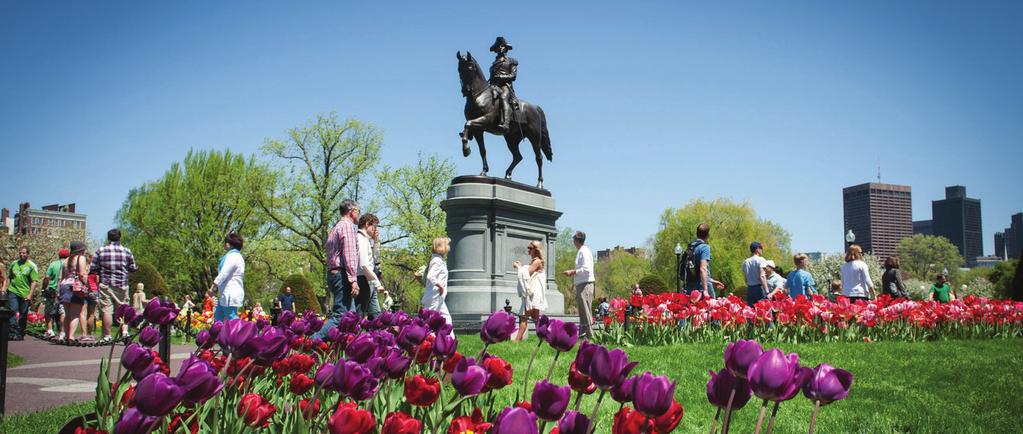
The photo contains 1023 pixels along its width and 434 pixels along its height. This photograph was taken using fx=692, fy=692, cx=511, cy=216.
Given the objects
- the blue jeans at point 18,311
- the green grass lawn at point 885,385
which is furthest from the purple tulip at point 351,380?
the blue jeans at point 18,311

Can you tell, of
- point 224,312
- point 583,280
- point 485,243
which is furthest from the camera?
point 485,243

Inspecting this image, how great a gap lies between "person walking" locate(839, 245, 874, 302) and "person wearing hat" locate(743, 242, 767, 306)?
52.8 inches

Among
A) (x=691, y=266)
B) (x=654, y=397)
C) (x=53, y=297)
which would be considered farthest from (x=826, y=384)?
(x=53, y=297)

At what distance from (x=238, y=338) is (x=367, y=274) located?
613 centimetres

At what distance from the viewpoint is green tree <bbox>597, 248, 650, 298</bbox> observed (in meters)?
83.2

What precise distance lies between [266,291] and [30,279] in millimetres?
44091

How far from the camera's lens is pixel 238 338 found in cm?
230

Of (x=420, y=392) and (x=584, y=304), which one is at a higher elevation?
(x=420, y=392)

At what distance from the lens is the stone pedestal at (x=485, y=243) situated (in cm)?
1562

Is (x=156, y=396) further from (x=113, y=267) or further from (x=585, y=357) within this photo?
(x=113, y=267)

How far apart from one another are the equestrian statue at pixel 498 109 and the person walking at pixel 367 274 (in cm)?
749

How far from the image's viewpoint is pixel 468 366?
2.23 m

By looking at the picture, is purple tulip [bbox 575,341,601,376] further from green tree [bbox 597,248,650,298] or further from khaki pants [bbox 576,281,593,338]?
green tree [bbox 597,248,650,298]

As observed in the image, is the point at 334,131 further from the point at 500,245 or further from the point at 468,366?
the point at 468,366
